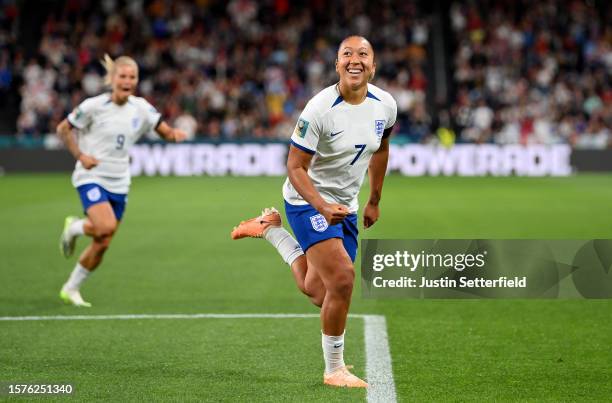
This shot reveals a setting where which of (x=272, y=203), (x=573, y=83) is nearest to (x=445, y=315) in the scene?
(x=272, y=203)

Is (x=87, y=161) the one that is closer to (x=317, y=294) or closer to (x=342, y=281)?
(x=317, y=294)

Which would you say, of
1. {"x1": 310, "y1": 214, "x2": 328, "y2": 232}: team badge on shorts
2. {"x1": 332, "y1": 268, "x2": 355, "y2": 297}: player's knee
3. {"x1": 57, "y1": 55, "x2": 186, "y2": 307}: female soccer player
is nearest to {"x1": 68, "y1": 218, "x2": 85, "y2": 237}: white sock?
{"x1": 57, "y1": 55, "x2": 186, "y2": 307}: female soccer player

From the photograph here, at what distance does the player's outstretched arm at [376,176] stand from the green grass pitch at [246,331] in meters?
1.03

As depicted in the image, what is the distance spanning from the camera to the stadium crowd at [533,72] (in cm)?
3041

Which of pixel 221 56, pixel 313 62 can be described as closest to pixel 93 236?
pixel 313 62

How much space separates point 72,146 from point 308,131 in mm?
4332

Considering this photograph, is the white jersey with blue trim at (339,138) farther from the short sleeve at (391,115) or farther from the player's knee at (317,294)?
the player's knee at (317,294)

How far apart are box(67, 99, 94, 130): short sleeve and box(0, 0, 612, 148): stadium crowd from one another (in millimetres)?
19894

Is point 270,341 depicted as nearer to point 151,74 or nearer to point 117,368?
point 117,368

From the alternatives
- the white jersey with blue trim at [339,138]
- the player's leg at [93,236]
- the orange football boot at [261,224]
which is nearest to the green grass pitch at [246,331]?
the player's leg at [93,236]

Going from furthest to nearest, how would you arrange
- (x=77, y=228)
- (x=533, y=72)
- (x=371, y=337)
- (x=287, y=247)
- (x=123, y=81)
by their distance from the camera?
(x=533, y=72) < (x=77, y=228) < (x=123, y=81) < (x=371, y=337) < (x=287, y=247)

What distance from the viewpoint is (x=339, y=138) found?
6.51 metres

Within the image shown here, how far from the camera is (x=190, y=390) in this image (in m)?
6.36

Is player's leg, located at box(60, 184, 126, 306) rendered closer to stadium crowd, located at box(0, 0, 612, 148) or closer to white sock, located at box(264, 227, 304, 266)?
white sock, located at box(264, 227, 304, 266)
